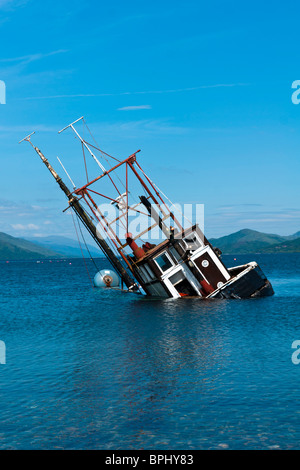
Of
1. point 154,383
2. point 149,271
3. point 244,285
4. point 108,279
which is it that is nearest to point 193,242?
point 149,271

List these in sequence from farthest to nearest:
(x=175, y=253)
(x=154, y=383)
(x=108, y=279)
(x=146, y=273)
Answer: (x=108, y=279), (x=146, y=273), (x=175, y=253), (x=154, y=383)

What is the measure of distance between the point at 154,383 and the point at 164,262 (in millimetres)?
27513

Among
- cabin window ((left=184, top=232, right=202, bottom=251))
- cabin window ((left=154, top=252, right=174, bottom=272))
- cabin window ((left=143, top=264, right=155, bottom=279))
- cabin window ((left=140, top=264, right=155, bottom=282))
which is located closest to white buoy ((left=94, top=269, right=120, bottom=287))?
cabin window ((left=140, top=264, right=155, bottom=282))

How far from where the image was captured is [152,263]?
4891cm

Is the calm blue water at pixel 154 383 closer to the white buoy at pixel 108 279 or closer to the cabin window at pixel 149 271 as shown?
the cabin window at pixel 149 271

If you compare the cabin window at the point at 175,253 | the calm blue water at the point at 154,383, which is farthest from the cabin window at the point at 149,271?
the calm blue water at the point at 154,383

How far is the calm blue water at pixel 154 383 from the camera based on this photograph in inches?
680

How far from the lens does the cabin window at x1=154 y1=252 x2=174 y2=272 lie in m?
49.6

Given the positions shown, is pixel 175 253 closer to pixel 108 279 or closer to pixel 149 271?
pixel 149 271

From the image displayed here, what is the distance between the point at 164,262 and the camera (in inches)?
1980

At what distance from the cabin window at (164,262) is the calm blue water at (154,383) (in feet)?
24.9

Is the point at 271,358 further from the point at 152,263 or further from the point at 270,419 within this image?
the point at 152,263
